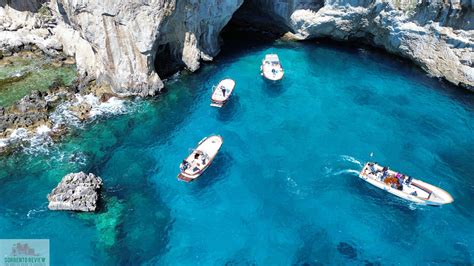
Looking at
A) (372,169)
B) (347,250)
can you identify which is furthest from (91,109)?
(347,250)

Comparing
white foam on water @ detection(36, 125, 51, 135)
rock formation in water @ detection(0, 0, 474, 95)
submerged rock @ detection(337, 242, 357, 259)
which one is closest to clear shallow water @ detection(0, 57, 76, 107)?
rock formation in water @ detection(0, 0, 474, 95)

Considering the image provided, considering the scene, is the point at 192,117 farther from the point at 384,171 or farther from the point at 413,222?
the point at 413,222

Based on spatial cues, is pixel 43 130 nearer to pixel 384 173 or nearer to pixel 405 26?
pixel 384 173

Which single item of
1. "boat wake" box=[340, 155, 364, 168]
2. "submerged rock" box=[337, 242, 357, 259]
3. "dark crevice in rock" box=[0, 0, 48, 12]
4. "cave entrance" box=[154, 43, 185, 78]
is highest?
"dark crevice in rock" box=[0, 0, 48, 12]

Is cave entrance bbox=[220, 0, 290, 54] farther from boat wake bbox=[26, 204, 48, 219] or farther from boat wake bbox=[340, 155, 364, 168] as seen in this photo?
boat wake bbox=[26, 204, 48, 219]

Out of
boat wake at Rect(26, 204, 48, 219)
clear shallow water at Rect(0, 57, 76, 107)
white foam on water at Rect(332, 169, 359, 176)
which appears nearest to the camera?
boat wake at Rect(26, 204, 48, 219)

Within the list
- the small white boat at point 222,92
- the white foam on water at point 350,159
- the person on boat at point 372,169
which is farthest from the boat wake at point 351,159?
the small white boat at point 222,92

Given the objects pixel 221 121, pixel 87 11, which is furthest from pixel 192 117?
pixel 87 11
